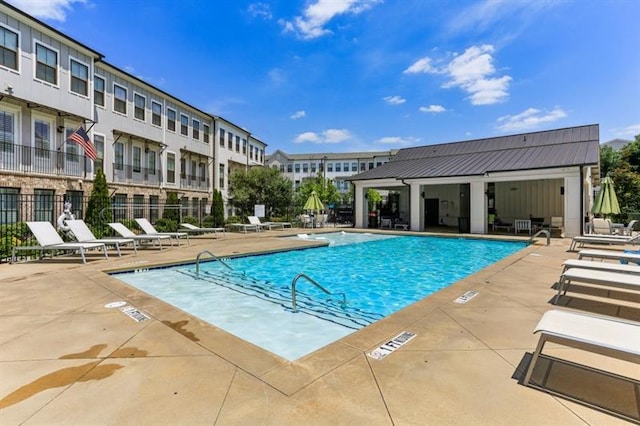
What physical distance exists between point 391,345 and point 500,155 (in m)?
20.4

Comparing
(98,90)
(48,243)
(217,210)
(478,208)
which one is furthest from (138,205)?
(478,208)

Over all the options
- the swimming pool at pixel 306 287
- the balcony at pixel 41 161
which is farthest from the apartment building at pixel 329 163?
the swimming pool at pixel 306 287

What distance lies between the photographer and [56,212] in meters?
15.0

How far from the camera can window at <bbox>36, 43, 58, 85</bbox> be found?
563 inches

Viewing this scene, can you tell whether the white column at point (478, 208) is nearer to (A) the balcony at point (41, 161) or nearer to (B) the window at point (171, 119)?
(B) the window at point (171, 119)

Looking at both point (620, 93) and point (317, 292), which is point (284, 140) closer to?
point (620, 93)

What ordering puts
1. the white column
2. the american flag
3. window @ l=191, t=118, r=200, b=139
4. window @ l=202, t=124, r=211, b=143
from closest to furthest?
the american flag, the white column, window @ l=191, t=118, r=200, b=139, window @ l=202, t=124, r=211, b=143

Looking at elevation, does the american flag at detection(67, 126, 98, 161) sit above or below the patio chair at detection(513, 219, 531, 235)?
above

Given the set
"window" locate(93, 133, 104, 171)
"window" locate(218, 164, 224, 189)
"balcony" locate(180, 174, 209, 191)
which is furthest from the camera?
"window" locate(218, 164, 224, 189)

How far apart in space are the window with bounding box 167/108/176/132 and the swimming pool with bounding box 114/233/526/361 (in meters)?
16.3

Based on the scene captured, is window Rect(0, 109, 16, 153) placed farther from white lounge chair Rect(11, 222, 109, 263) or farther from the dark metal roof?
the dark metal roof

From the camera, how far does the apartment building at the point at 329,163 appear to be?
50688 mm

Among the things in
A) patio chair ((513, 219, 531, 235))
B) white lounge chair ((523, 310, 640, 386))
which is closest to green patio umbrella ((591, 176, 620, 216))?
patio chair ((513, 219, 531, 235))

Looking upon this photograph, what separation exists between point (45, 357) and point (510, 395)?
4.18 meters
